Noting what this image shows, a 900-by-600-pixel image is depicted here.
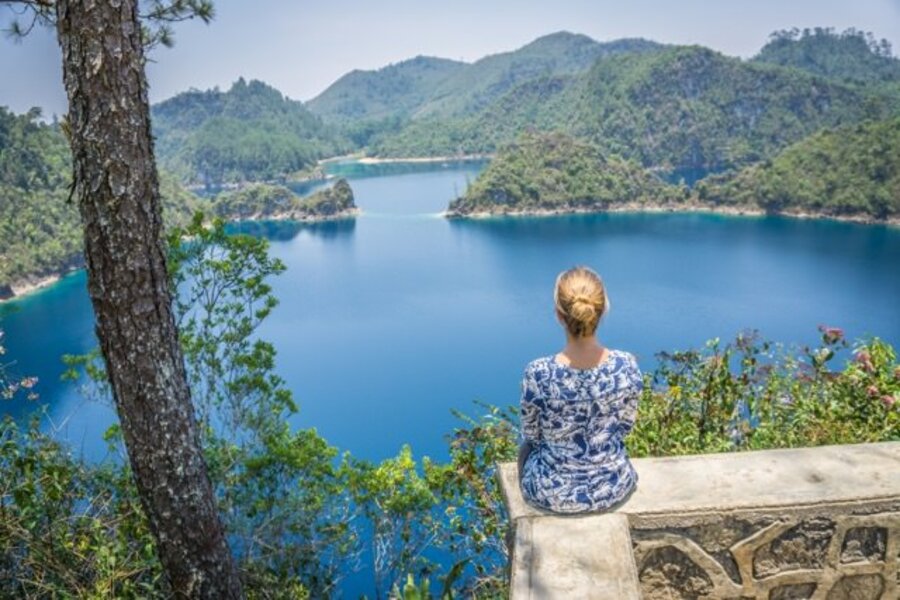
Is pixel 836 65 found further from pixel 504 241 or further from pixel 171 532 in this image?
pixel 171 532

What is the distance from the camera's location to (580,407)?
1.74 meters

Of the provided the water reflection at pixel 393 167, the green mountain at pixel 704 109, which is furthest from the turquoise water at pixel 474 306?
the water reflection at pixel 393 167

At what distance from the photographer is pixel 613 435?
5.90 ft

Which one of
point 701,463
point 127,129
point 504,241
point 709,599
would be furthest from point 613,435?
point 504,241

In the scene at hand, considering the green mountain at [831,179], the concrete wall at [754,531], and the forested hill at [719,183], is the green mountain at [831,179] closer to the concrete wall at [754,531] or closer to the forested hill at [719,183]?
the forested hill at [719,183]

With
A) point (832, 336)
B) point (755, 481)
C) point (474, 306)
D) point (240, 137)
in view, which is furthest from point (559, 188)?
point (240, 137)

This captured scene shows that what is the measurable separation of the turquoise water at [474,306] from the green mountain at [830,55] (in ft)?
323

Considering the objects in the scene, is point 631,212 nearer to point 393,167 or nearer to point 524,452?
point 393,167

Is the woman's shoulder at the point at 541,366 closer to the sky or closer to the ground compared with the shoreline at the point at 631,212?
closer to the sky

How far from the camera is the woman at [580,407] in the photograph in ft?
5.62

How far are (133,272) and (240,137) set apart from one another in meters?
106

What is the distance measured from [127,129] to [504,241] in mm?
44874

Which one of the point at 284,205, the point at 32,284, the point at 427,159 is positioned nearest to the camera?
the point at 32,284

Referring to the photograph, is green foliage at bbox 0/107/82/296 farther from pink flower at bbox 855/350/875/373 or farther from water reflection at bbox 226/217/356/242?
pink flower at bbox 855/350/875/373
